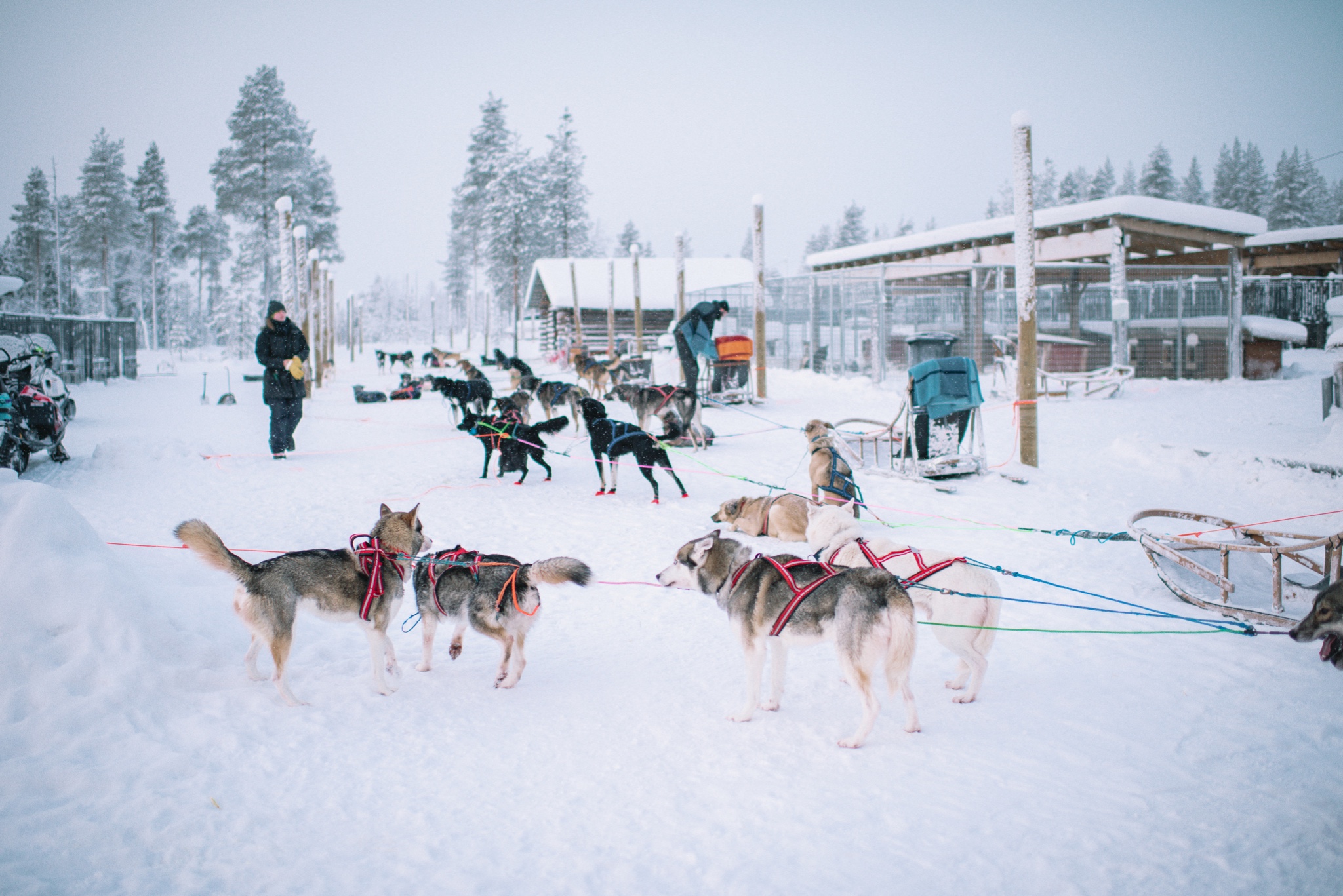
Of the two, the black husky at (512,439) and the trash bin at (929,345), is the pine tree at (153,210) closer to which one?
the black husky at (512,439)

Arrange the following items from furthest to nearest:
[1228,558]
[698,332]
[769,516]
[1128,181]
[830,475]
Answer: [1128,181] < [698,332] < [830,475] < [769,516] < [1228,558]

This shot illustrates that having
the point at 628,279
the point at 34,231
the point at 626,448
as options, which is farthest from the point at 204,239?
the point at 626,448

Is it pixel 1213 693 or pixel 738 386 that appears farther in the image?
pixel 738 386

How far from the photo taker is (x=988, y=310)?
18.3 m

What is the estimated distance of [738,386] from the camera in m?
13.6

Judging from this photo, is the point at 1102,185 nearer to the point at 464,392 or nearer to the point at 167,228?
the point at 464,392

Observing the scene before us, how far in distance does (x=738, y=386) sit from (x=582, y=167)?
27.9 metres

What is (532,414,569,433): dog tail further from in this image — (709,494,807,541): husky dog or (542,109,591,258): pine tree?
(542,109,591,258): pine tree

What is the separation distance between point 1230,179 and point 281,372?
5715cm

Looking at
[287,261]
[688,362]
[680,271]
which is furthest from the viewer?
[680,271]

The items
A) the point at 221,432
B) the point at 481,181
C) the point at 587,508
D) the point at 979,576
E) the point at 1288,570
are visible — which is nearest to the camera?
the point at 979,576

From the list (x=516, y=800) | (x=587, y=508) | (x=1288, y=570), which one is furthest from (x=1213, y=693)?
(x=587, y=508)

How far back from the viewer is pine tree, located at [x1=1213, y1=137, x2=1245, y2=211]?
43406 millimetres

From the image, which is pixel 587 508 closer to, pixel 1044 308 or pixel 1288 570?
pixel 1288 570
